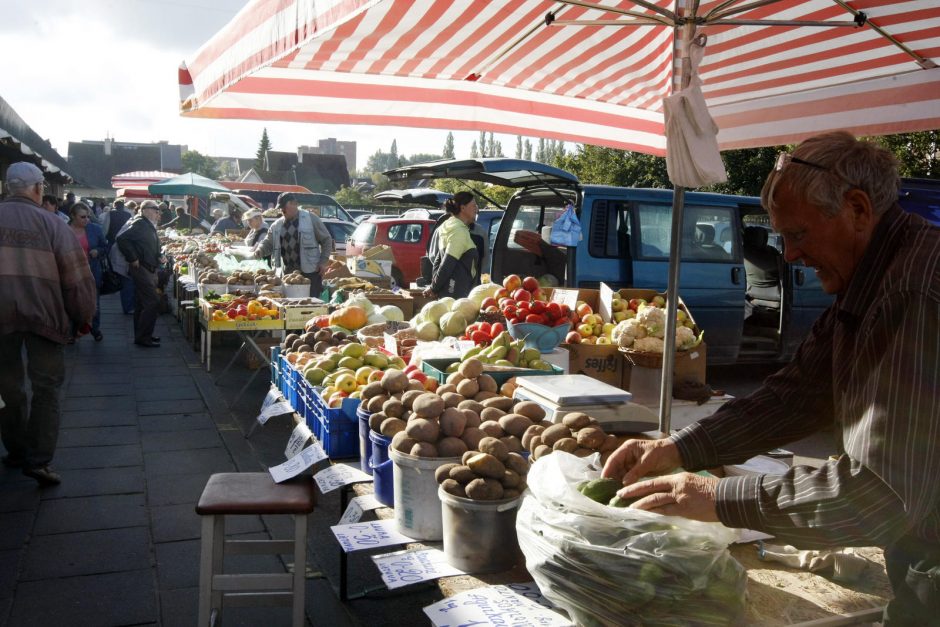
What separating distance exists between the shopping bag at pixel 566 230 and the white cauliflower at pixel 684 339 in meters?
2.15

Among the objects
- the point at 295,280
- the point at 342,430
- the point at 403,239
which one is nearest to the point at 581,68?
the point at 342,430

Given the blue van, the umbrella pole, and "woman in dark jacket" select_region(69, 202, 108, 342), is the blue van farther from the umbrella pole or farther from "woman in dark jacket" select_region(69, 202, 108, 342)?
"woman in dark jacket" select_region(69, 202, 108, 342)

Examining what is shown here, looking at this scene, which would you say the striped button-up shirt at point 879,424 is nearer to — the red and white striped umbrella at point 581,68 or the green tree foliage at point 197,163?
the red and white striped umbrella at point 581,68

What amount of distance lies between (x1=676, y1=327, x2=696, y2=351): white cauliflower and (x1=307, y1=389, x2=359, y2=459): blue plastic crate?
225 cm

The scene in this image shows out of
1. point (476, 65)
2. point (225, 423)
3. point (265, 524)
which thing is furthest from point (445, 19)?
point (225, 423)

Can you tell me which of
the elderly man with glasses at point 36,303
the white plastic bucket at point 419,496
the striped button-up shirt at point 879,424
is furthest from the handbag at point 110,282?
the striped button-up shirt at point 879,424

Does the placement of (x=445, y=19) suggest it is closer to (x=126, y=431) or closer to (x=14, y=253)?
(x=14, y=253)

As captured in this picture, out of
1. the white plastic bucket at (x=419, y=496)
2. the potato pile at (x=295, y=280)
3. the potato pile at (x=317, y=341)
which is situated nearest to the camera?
the white plastic bucket at (x=419, y=496)

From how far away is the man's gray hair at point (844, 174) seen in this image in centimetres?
148

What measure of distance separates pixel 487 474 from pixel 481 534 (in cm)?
18

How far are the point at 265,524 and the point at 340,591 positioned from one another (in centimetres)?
110

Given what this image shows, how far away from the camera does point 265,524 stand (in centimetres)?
445

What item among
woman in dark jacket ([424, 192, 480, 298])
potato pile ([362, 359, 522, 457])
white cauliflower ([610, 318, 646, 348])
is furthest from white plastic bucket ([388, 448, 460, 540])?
woman in dark jacket ([424, 192, 480, 298])

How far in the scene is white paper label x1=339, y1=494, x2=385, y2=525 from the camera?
279cm
